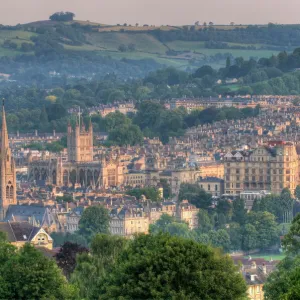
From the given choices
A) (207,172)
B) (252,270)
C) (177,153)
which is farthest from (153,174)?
(252,270)

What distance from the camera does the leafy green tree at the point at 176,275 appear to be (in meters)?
37.5

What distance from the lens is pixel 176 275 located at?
37.8 metres

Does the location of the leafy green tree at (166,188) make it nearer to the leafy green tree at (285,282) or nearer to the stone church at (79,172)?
the stone church at (79,172)

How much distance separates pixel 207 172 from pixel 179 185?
4.44 m

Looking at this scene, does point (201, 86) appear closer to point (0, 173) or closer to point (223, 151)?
point (223, 151)

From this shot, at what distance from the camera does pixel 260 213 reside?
85.1m

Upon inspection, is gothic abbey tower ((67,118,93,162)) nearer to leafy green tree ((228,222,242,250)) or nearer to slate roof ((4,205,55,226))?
slate roof ((4,205,55,226))

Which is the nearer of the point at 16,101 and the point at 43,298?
the point at 43,298

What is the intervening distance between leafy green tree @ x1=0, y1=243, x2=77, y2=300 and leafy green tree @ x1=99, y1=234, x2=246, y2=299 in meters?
1.39

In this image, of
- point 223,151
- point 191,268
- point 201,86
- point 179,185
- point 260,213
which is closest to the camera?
point 191,268

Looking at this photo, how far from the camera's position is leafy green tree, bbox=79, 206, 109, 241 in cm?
8088

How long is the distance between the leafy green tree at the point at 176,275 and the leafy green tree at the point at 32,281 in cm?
139

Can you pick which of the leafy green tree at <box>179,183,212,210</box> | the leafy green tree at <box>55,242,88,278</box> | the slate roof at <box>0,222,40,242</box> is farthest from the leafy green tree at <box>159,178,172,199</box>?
the leafy green tree at <box>55,242,88,278</box>

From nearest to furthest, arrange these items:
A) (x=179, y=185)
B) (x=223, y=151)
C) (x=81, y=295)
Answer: (x=81, y=295) → (x=179, y=185) → (x=223, y=151)
